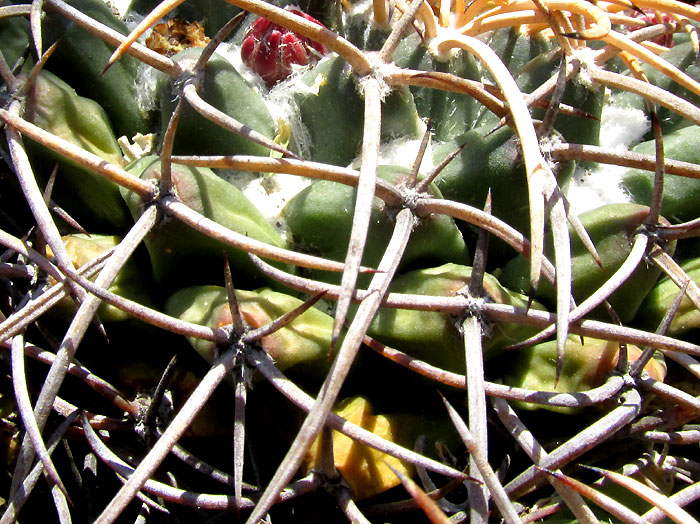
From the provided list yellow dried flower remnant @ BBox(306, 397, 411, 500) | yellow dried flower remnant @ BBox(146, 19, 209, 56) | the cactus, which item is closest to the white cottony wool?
the cactus

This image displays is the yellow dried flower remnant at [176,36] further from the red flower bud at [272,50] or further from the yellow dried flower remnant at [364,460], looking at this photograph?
the yellow dried flower remnant at [364,460]

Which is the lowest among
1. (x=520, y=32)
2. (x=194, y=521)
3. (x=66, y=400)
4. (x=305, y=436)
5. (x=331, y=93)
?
(x=194, y=521)

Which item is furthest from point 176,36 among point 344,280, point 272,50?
point 344,280

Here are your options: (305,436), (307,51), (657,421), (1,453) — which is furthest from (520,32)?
(1,453)

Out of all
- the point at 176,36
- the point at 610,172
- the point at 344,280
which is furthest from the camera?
the point at 176,36

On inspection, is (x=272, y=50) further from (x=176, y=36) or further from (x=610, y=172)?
(x=610, y=172)

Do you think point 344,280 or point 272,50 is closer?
point 344,280

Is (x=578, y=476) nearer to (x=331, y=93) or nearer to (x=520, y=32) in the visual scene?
(x=331, y=93)
